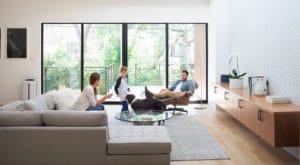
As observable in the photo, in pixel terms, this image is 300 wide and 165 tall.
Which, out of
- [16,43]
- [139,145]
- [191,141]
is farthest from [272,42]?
[16,43]

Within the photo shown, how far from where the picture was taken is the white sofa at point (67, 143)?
11.9 ft

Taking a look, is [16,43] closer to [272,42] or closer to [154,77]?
[154,77]

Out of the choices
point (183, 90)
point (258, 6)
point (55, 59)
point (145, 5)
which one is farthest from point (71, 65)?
point (258, 6)

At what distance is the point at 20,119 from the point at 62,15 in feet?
18.4

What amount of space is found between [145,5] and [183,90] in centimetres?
260

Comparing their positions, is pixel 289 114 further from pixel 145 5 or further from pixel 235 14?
pixel 145 5

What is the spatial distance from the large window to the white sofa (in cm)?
533

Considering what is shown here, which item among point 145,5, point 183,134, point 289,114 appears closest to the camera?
point 289,114

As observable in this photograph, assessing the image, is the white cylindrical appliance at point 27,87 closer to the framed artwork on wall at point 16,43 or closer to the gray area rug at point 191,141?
the framed artwork on wall at point 16,43

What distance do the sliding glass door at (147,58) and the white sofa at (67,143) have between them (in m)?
5.36

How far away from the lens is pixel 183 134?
18.7ft

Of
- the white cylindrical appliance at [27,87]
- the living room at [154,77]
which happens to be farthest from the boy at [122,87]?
the white cylindrical appliance at [27,87]

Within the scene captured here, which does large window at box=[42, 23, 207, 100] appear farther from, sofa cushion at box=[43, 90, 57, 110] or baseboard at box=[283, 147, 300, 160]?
baseboard at box=[283, 147, 300, 160]

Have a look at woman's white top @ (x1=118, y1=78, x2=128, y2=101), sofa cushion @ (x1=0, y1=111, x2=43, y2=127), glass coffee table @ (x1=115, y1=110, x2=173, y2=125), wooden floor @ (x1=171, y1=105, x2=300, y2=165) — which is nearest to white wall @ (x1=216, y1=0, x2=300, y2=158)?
wooden floor @ (x1=171, y1=105, x2=300, y2=165)
